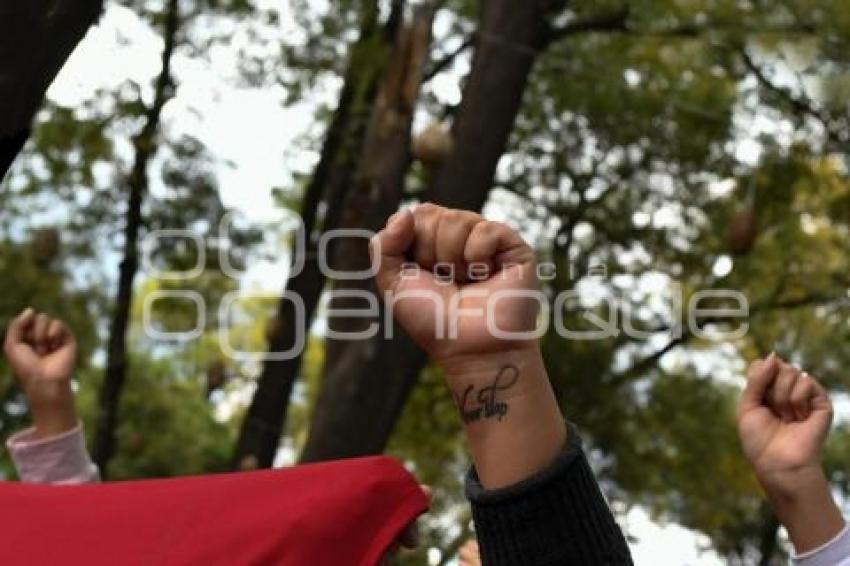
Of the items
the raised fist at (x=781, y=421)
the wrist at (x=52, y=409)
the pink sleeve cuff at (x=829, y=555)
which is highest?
the raised fist at (x=781, y=421)

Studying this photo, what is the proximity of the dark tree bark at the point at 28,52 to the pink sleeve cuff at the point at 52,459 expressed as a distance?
104 cm

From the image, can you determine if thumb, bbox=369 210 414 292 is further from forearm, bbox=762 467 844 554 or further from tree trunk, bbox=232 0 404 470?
tree trunk, bbox=232 0 404 470

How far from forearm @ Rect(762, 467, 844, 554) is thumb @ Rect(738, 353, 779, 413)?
141 mm

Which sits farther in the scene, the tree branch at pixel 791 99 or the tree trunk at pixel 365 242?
the tree branch at pixel 791 99

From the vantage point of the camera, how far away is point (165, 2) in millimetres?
8234

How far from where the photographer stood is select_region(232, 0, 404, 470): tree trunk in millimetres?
8039

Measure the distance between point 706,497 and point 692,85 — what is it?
179 inches

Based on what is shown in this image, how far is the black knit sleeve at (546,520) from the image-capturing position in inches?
71.2

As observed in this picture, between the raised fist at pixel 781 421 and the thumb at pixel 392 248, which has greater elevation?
the thumb at pixel 392 248

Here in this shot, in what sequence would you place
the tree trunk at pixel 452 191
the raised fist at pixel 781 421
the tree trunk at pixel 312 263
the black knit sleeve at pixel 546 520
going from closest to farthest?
1. the black knit sleeve at pixel 546 520
2. the raised fist at pixel 781 421
3. the tree trunk at pixel 452 191
4. the tree trunk at pixel 312 263

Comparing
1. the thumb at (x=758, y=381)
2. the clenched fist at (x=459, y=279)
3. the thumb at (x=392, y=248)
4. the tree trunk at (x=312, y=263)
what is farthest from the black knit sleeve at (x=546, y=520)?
A: the tree trunk at (x=312, y=263)

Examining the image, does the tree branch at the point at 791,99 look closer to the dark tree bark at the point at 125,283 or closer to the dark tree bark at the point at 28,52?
the dark tree bark at the point at 125,283

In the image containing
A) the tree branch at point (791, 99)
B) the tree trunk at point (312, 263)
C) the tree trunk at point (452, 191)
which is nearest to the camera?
the tree trunk at point (452, 191)

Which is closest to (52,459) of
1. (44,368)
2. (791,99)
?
(44,368)
